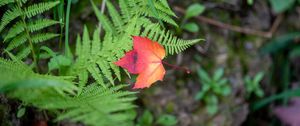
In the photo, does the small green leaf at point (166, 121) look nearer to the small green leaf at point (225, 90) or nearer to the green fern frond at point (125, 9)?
the small green leaf at point (225, 90)

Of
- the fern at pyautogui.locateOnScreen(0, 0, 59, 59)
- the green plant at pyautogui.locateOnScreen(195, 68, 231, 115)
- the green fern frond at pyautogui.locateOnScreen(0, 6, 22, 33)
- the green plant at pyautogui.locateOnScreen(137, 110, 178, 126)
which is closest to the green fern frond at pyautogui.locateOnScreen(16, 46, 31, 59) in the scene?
the fern at pyautogui.locateOnScreen(0, 0, 59, 59)

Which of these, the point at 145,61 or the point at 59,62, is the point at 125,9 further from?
the point at 59,62

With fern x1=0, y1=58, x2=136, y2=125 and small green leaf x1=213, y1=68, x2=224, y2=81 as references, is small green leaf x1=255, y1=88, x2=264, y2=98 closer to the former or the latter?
small green leaf x1=213, y1=68, x2=224, y2=81

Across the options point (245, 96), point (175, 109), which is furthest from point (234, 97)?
point (175, 109)

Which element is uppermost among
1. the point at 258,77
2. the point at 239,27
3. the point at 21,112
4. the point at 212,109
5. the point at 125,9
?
the point at 125,9

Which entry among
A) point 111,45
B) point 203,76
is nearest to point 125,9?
point 111,45

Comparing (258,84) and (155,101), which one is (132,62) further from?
(258,84)
